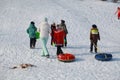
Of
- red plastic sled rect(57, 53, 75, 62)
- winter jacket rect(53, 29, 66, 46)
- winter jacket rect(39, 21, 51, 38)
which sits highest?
winter jacket rect(39, 21, 51, 38)

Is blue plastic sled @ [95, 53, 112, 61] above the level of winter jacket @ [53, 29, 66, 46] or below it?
below

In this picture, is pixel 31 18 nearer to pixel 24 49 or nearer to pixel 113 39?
pixel 113 39

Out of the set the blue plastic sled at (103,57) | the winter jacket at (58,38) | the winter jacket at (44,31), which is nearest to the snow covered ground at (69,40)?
the blue plastic sled at (103,57)

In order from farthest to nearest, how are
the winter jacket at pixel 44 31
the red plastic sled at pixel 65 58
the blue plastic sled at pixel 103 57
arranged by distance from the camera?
the winter jacket at pixel 44 31
the blue plastic sled at pixel 103 57
the red plastic sled at pixel 65 58

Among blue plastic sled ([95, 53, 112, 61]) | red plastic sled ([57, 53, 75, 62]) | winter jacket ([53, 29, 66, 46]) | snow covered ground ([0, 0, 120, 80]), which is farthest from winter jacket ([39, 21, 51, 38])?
blue plastic sled ([95, 53, 112, 61])

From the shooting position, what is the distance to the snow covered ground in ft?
55.0

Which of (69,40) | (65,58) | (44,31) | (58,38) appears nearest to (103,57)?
(65,58)

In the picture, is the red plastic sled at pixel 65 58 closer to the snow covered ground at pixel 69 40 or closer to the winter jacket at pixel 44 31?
the snow covered ground at pixel 69 40

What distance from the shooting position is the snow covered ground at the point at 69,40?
16.8 meters

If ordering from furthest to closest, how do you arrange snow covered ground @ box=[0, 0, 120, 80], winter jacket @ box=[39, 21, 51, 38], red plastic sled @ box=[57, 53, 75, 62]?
winter jacket @ box=[39, 21, 51, 38] < red plastic sled @ box=[57, 53, 75, 62] < snow covered ground @ box=[0, 0, 120, 80]

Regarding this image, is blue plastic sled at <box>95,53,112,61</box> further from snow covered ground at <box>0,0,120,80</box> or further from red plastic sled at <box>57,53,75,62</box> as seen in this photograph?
red plastic sled at <box>57,53,75,62</box>

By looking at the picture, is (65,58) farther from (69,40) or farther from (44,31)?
(69,40)

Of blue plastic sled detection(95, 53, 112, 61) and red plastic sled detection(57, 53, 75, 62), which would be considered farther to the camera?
blue plastic sled detection(95, 53, 112, 61)

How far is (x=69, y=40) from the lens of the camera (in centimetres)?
2603
